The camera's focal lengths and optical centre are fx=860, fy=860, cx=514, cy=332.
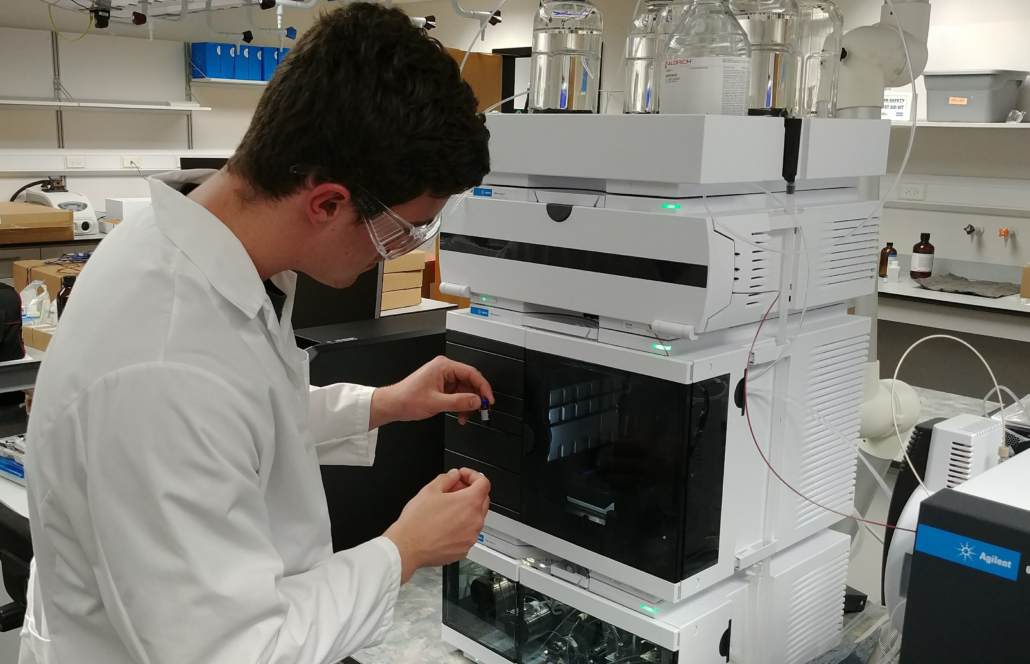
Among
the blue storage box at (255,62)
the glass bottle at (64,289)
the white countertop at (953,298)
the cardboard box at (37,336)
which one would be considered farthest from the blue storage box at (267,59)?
the white countertop at (953,298)

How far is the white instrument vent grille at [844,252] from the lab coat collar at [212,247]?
0.79 m

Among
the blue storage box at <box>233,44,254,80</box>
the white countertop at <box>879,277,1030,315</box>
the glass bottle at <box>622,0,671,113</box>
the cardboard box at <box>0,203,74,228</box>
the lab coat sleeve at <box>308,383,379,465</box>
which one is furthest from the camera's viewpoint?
the blue storage box at <box>233,44,254,80</box>

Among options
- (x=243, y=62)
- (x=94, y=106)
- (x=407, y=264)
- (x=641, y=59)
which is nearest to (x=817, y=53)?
(x=641, y=59)

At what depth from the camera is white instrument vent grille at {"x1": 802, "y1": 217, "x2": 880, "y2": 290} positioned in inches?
49.9

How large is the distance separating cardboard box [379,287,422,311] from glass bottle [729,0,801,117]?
6.02ft

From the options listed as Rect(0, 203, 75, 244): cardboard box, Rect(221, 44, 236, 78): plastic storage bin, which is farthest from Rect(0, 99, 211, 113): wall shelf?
Rect(0, 203, 75, 244): cardboard box

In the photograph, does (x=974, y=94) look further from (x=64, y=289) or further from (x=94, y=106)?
(x=94, y=106)

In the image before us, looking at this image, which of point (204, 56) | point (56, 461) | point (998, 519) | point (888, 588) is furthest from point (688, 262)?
point (204, 56)

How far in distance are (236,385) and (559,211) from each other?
564 millimetres

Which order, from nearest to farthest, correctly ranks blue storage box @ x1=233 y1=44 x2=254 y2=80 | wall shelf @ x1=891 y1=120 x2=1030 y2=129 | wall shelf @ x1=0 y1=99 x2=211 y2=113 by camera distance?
wall shelf @ x1=891 y1=120 x2=1030 y2=129 → wall shelf @ x1=0 y1=99 x2=211 y2=113 → blue storage box @ x1=233 y1=44 x2=254 y2=80

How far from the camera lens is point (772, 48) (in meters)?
1.34

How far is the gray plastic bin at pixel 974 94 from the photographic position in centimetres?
388

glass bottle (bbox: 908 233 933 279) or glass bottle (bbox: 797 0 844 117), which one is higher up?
glass bottle (bbox: 797 0 844 117)

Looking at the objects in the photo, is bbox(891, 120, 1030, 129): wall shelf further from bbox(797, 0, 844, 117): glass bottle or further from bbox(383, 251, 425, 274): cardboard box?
bbox(797, 0, 844, 117): glass bottle
